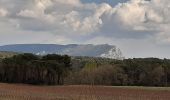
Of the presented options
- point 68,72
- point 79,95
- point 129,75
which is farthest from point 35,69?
point 79,95

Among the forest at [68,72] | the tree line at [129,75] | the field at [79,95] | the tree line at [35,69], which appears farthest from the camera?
the tree line at [129,75]

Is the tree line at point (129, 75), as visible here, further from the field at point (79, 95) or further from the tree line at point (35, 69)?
the field at point (79, 95)

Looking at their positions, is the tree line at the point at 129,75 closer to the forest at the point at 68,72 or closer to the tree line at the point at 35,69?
the forest at the point at 68,72

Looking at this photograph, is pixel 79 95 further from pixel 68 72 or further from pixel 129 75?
pixel 129 75

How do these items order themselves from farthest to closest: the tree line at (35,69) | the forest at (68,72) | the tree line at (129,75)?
the tree line at (129,75) < the forest at (68,72) < the tree line at (35,69)

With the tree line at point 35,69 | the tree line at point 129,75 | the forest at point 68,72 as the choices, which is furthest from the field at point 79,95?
the tree line at point 129,75

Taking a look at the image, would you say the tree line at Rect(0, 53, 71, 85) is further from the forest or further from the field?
the field

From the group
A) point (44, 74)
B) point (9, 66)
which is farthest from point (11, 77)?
point (44, 74)

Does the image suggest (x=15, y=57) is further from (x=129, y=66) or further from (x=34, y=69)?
(x=129, y=66)

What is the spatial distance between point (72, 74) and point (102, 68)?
32.4ft

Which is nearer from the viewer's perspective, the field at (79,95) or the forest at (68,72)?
the field at (79,95)

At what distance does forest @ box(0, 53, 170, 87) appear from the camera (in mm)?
107375

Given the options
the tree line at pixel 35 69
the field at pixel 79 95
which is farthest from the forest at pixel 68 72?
the field at pixel 79 95

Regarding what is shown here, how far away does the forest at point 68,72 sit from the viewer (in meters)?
107
